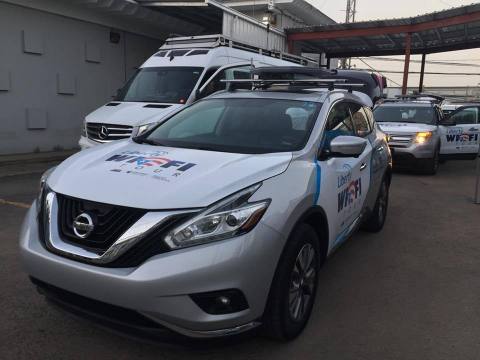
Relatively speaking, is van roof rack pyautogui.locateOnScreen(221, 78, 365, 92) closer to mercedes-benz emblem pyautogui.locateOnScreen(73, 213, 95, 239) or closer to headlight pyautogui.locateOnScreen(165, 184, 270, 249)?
headlight pyautogui.locateOnScreen(165, 184, 270, 249)

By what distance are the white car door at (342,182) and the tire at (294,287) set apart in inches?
13.7

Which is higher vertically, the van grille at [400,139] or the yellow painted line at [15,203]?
the van grille at [400,139]

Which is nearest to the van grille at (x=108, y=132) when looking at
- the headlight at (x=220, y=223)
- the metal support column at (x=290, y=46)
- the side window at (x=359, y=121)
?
the side window at (x=359, y=121)

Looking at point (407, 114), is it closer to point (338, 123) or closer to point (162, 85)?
point (162, 85)

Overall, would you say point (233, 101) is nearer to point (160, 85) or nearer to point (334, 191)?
point (334, 191)

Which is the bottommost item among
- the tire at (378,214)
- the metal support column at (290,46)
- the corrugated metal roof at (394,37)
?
the tire at (378,214)

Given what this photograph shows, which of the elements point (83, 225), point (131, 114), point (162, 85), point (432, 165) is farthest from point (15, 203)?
point (432, 165)

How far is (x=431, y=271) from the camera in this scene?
4621 millimetres

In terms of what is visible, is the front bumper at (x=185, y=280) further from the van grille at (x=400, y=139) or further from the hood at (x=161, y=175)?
the van grille at (x=400, y=139)

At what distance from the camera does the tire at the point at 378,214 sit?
5564 millimetres

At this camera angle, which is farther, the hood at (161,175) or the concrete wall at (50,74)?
the concrete wall at (50,74)

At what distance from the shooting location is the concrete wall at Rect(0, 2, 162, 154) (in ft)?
37.3

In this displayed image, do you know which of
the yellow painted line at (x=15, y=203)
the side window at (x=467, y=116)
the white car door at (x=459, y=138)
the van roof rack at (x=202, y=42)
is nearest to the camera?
the yellow painted line at (x=15, y=203)

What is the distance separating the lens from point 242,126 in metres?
3.93
